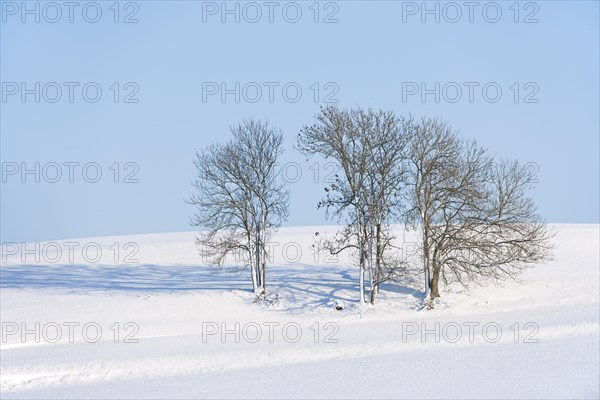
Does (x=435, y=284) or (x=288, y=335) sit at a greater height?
(x=435, y=284)

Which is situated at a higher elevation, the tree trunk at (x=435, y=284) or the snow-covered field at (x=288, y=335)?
the tree trunk at (x=435, y=284)

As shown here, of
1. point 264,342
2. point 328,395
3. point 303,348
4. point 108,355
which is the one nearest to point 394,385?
point 328,395

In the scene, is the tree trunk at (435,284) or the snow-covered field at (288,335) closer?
the snow-covered field at (288,335)

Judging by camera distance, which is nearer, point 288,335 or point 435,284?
point 288,335

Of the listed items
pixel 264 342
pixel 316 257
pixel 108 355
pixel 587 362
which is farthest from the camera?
pixel 316 257

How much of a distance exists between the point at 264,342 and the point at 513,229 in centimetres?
1465

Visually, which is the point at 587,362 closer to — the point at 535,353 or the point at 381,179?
the point at 535,353

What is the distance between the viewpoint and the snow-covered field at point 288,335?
1950 cm

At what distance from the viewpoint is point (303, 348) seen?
→ 24703mm

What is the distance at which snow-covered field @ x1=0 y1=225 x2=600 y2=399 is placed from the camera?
1950 cm

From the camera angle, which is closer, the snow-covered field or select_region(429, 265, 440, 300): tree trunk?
the snow-covered field

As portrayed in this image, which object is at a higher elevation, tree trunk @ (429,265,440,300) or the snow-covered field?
tree trunk @ (429,265,440,300)

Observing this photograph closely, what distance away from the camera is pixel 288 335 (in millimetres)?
28016

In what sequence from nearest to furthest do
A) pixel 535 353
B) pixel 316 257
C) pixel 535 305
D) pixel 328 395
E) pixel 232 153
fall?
pixel 328 395 → pixel 535 353 → pixel 535 305 → pixel 232 153 → pixel 316 257
